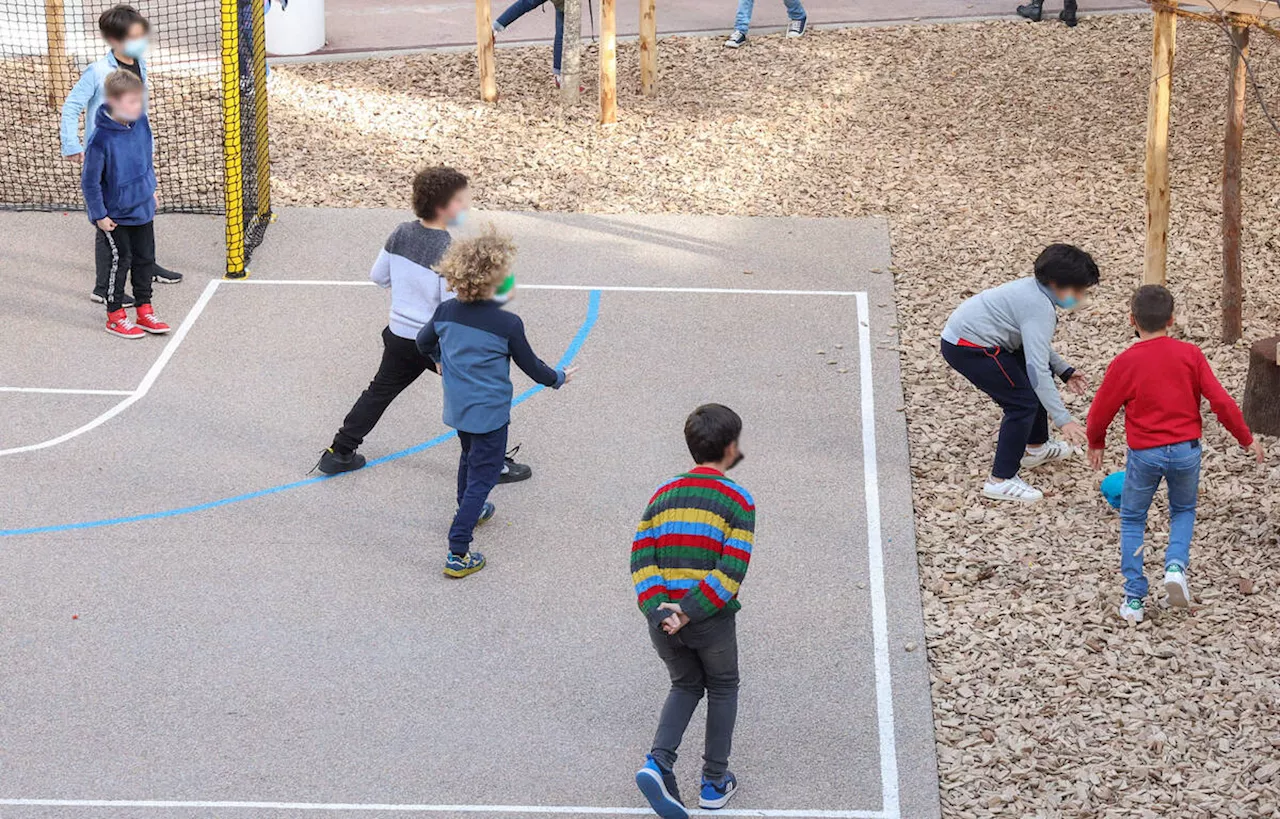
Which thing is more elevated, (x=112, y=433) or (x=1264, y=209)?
(x=1264, y=209)

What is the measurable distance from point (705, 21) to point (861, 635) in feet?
36.5

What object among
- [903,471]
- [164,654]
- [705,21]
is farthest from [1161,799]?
[705,21]

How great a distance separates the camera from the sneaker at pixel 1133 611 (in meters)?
6.10

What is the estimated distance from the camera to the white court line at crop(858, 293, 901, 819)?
5.32 m

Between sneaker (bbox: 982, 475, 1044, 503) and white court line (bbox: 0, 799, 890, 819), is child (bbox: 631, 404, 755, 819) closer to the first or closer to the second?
white court line (bbox: 0, 799, 890, 819)

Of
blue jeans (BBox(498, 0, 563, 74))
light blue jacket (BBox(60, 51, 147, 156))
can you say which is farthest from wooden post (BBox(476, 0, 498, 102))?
light blue jacket (BBox(60, 51, 147, 156))

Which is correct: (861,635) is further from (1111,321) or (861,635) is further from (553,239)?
(553,239)

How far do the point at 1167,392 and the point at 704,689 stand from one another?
2317 mm

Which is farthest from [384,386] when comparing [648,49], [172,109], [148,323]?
[172,109]

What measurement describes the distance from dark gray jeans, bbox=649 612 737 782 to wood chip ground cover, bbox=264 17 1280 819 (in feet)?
2.89

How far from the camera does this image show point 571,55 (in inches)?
512

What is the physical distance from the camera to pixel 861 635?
20.1 feet

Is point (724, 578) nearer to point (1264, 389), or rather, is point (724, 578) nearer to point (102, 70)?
point (1264, 389)

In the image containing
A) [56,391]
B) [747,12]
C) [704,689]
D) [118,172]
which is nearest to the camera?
[704,689]
